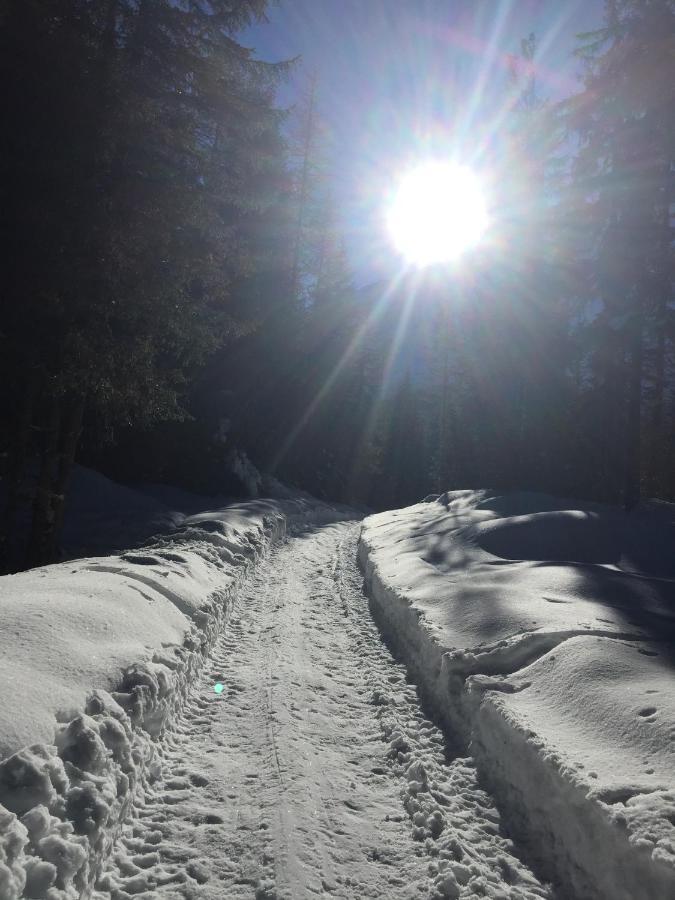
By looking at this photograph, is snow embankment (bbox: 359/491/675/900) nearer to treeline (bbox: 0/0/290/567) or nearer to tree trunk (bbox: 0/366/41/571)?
treeline (bbox: 0/0/290/567)

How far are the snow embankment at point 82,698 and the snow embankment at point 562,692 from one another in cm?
244

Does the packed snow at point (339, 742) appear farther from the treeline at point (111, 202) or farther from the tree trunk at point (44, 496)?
the treeline at point (111, 202)

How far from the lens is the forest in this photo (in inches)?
289

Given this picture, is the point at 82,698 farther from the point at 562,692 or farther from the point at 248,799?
the point at 562,692

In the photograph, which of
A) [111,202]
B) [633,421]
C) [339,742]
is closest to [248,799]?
[339,742]

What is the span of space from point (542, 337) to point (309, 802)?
25.1 metres

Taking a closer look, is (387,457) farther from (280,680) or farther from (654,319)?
(280,680)

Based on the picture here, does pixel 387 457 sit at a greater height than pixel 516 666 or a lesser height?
greater

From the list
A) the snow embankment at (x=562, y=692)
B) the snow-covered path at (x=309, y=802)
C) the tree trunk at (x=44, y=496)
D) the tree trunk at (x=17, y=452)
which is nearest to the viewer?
the snow embankment at (x=562, y=692)

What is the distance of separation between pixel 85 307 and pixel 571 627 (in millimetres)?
7219

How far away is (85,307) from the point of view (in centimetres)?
747

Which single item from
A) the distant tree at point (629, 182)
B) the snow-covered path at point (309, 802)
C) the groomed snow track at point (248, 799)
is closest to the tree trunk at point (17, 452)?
the snow-covered path at point (309, 802)

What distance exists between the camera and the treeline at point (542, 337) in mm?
16312

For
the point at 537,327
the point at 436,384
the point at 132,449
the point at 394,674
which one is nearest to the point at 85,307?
the point at 394,674
